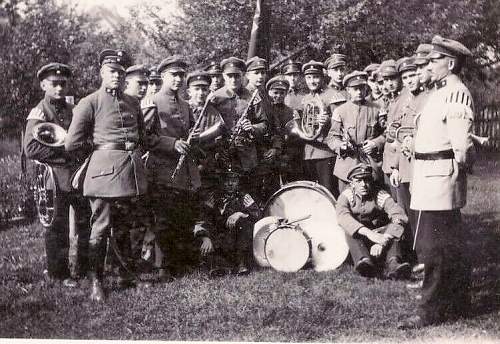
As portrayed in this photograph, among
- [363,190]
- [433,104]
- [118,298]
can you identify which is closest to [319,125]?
[363,190]

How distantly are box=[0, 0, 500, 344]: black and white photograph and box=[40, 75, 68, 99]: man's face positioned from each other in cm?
2

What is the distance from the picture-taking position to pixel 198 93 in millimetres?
5855

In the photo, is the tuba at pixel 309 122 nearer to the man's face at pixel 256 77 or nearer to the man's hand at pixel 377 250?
the man's face at pixel 256 77

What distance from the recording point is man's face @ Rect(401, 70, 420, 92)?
17.8 ft

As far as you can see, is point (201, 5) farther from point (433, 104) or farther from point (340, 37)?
point (433, 104)

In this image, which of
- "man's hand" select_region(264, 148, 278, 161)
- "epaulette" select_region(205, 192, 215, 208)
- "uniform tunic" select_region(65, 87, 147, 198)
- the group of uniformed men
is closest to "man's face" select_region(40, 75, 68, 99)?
the group of uniformed men

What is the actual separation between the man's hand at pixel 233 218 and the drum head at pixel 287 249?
350 mm

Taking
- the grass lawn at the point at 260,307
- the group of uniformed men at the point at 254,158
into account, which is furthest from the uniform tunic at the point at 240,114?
the grass lawn at the point at 260,307

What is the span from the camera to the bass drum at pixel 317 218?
18.4 feet

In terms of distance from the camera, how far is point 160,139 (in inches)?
211

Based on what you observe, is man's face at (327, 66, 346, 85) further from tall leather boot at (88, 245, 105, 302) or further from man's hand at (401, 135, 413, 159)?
tall leather boot at (88, 245, 105, 302)

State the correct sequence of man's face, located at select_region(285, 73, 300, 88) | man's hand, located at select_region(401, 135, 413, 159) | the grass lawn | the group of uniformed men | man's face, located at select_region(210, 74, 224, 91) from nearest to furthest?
the group of uniformed men, the grass lawn, man's hand, located at select_region(401, 135, 413, 159), man's face, located at select_region(210, 74, 224, 91), man's face, located at select_region(285, 73, 300, 88)

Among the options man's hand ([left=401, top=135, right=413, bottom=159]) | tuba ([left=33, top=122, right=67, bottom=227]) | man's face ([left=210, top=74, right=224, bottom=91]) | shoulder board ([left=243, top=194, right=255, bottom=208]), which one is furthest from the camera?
man's face ([left=210, top=74, right=224, bottom=91])

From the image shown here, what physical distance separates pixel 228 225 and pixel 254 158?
0.83 m
